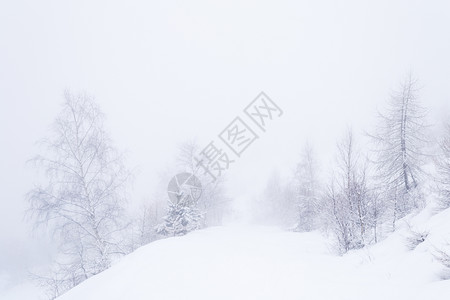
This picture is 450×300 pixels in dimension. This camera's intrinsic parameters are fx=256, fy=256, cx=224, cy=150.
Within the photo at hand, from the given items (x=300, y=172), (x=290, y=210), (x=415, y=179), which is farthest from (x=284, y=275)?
(x=290, y=210)

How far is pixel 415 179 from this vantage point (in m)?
18.2

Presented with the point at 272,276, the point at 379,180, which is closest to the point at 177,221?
the point at 272,276

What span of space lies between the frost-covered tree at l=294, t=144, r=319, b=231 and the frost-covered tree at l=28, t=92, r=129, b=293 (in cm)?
1950

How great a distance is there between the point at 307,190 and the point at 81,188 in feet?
73.1

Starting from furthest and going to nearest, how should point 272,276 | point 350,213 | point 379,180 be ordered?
1. point 379,180
2. point 350,213
3. point 272,276

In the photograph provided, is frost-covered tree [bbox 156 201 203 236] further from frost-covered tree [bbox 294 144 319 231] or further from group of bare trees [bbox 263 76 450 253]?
frost-covered tree [bbox 294 144 319 231]

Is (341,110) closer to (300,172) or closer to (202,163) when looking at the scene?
(300,172)

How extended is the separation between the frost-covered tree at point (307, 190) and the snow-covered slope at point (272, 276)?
1942 cm

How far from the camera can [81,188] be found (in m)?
12.7

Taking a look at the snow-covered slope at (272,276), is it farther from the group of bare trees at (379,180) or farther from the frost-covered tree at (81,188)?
the frost-covered tree at (81,188)

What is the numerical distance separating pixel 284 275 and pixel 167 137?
155700 mm

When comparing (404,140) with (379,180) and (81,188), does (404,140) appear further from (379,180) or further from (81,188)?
(81,188)

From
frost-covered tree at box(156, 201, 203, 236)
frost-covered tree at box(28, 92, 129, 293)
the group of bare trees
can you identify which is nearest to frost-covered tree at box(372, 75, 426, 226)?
the group of bare trees

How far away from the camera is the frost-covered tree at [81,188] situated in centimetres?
1199
